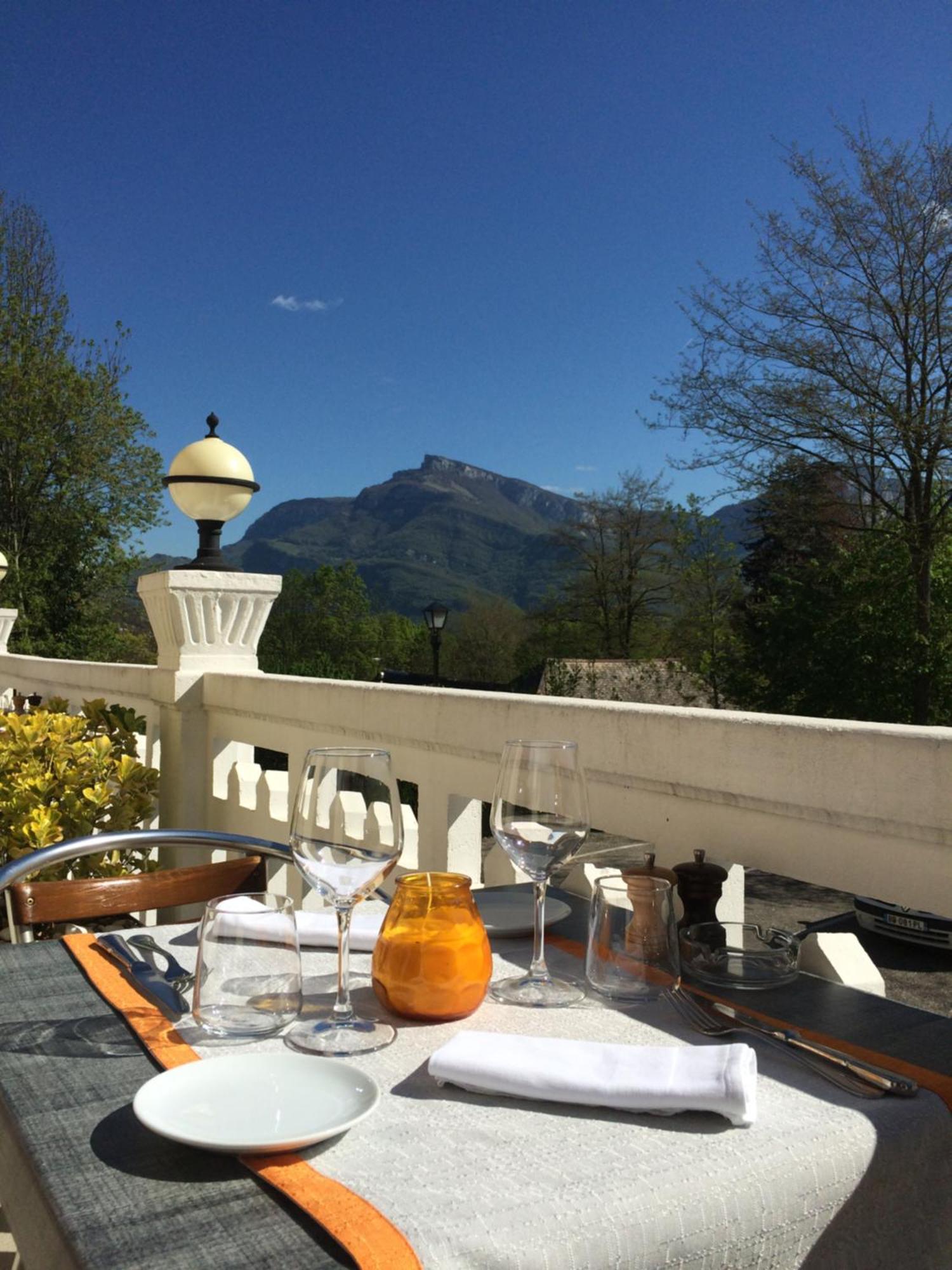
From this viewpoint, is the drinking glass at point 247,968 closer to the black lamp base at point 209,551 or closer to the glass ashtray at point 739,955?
the glass ashtray at point 739,955

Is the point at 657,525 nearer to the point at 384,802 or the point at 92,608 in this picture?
the point at 92,608

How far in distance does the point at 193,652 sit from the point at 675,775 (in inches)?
83.6

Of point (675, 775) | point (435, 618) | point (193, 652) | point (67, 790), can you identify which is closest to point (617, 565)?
point (435, 618)

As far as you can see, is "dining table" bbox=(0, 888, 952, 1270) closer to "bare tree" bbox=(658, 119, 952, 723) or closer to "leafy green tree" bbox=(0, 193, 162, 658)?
"bare tree" bbox=(658, 119, 952, 723)

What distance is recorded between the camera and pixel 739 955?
115 cm

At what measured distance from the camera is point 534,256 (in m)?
98.6

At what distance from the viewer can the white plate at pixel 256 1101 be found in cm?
70

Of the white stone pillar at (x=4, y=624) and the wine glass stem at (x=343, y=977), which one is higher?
the white stone pillar at (x=4, y=624)

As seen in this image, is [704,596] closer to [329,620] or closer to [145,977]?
[329,620]

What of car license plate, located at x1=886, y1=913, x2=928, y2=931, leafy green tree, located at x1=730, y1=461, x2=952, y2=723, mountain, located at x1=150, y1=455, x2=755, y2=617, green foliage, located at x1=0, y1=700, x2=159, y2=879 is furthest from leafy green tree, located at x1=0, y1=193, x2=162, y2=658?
mountain, located at x1=150, y1=455, x2=755, y2=617

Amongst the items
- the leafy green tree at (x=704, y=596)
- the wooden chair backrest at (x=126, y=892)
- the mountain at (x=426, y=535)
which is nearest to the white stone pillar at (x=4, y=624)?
the wooden chair backrest at (x=126, y=892)

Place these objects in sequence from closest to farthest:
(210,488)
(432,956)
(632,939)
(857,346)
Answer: (432,956), (632,939), (210,488), (857,346)

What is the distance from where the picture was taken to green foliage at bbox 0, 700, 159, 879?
115 inches

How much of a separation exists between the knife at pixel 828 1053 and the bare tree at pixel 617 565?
106 ft
